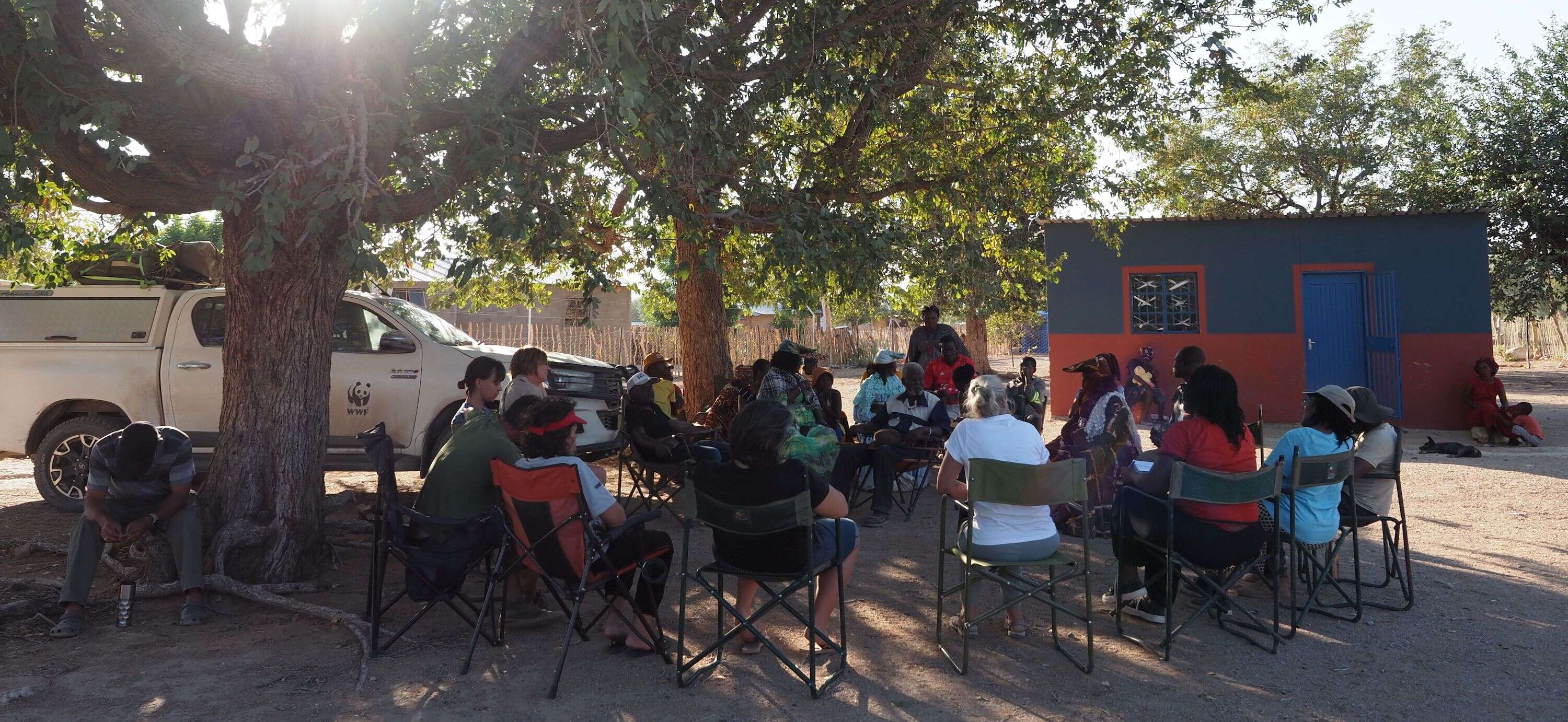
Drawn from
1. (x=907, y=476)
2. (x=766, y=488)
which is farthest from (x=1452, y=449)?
(x=766, y=488)

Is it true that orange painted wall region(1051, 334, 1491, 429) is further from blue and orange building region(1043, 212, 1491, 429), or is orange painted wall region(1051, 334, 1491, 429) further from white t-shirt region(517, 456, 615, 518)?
white t-shirt region(517, 456, 615, 518)

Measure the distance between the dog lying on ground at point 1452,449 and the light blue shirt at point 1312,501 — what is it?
22.4 feet

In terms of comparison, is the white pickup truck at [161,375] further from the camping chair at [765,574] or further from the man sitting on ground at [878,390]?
the camping chair at [765,574]

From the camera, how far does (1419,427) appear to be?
13.3 m

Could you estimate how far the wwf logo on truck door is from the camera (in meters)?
8.43

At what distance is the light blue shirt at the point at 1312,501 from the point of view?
16.4 ft

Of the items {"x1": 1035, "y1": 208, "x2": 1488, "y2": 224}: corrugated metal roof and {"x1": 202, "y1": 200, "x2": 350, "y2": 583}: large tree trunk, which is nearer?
{"x1": 202, "y1": 200, "x2": 350, "y2": 583}: large tree trunk

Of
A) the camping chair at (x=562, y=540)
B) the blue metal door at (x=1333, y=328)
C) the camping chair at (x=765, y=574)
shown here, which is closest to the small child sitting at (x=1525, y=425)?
the blue metal door at (x=1333, y=328)

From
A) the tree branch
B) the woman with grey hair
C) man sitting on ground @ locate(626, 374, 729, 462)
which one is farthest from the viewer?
man sitting on ground @ locate(626, 374, 729, 462)

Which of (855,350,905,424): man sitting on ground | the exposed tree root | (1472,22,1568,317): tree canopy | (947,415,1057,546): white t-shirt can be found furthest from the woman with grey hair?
(1472,22,1568,317): tree canopy

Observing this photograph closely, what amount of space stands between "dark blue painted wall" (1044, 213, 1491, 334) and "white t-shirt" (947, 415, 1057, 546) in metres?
10.4

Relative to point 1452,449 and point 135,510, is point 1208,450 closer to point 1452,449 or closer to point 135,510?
point 135,510

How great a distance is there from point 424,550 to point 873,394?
4.32 metres

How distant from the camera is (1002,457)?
4.64m
